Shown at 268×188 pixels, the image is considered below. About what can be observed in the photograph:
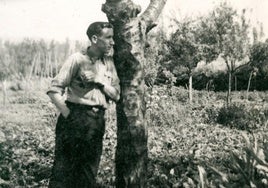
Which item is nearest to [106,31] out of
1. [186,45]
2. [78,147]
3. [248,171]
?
[78,147]

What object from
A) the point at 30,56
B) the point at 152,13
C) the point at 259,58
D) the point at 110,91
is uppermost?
the point at 259,58

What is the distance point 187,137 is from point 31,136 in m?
3.02

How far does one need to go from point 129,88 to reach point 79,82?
19.9 inches

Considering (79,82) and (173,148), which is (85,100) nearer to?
(79,82)

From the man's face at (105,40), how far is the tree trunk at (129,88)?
0.19m

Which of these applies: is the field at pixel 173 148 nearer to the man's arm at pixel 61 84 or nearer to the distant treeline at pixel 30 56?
the distant treeline at pixel 30 56

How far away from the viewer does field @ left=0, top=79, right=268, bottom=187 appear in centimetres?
477

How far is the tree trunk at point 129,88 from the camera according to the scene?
4.37m

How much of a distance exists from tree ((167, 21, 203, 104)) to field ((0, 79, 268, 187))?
3483 millimetres

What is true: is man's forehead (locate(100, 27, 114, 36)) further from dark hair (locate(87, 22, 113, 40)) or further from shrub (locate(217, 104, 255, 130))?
shrub (locate(217, 104, 255, 130))

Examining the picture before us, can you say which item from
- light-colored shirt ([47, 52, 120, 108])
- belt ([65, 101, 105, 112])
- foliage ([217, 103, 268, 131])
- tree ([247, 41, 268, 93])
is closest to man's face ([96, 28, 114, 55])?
light-colored shirt ([47, 52, 120, 108])

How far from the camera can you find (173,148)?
756 cm

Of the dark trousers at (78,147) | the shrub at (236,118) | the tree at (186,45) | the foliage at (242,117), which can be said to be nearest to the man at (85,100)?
the dark trousers at (78,147)

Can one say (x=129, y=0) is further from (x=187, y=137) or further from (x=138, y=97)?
(x=187, y=137)
